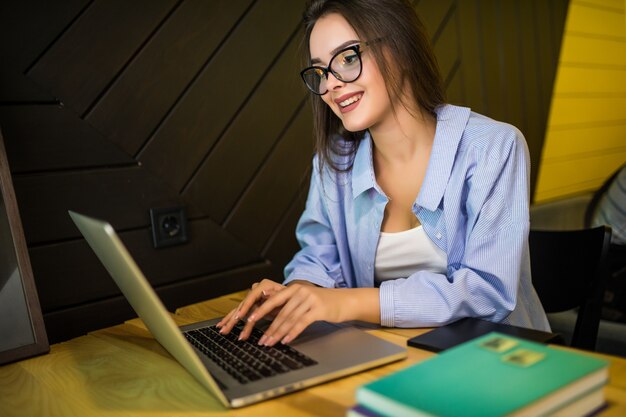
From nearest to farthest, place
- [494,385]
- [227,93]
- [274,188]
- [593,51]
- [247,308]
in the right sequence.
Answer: [494,385] < [247,308] < [227,93] < [274,188] < [593,51]

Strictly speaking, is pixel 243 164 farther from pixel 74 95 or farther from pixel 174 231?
pixel 74 95

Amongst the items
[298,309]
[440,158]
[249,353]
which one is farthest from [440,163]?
[249,353]

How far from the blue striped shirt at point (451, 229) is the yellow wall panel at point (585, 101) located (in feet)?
5.89

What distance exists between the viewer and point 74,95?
1440mm

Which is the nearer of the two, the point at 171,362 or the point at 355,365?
the point at 355,365

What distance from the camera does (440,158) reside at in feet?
4.18

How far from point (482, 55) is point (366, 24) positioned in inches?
59.8

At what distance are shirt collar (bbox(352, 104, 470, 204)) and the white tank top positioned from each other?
0.33 feet

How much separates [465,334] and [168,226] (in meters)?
0.90

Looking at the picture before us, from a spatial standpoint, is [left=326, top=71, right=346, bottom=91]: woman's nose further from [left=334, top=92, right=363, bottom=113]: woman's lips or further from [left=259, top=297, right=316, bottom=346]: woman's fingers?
[left=259, top=297, right=316, bottom=346]: woman's fingers

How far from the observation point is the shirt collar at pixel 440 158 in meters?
1.26

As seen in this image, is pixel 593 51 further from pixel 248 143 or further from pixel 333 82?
pixel 333 82

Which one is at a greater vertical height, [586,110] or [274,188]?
[586,110]

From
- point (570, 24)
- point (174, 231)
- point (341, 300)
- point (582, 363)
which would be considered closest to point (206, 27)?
point (174, 231)
